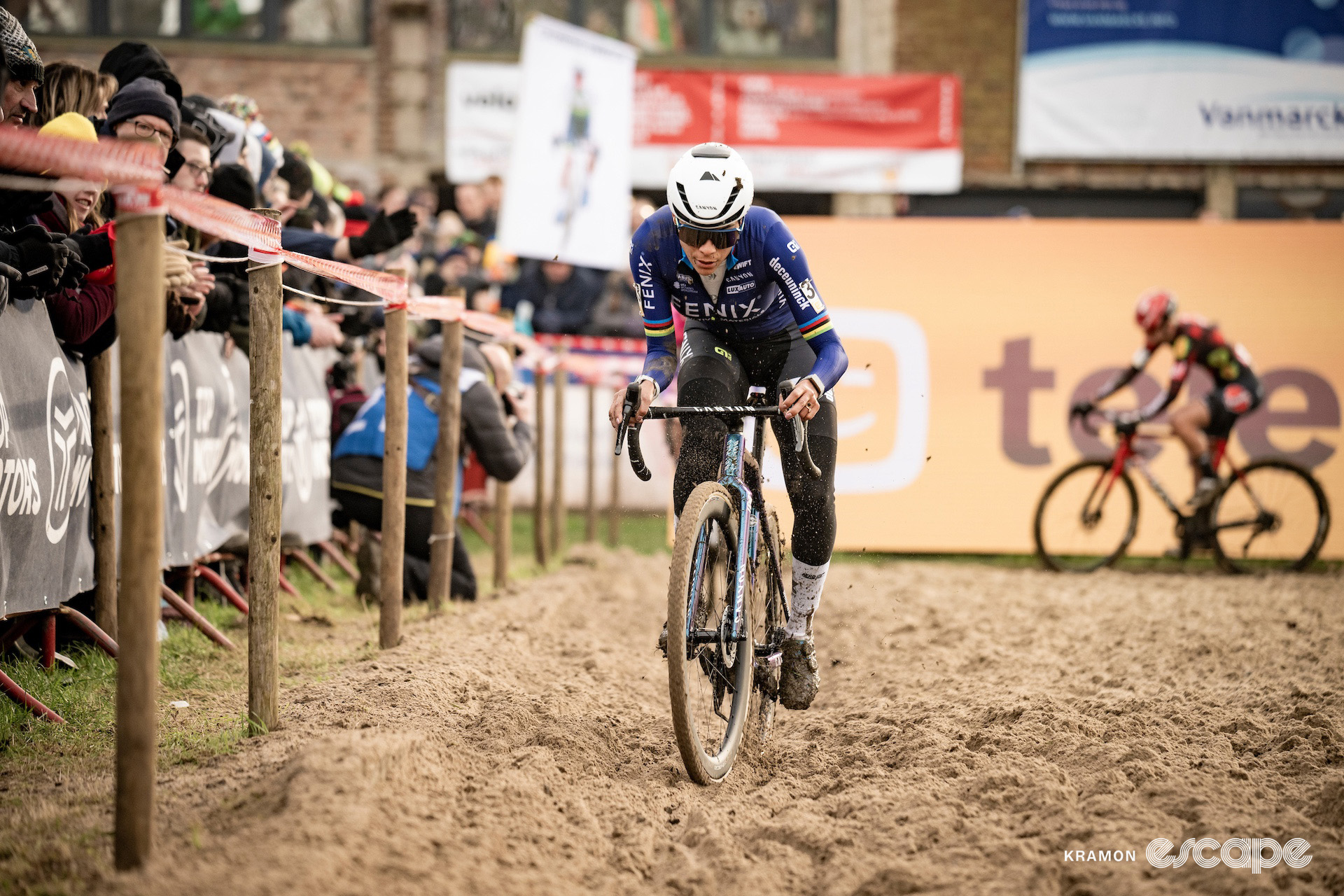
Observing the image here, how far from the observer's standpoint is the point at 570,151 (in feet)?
35.3

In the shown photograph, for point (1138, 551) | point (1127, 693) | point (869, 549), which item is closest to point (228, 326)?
point (1127, 693)

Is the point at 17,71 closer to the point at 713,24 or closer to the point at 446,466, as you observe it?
the point at 446,466

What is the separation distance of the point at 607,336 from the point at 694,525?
9.45 m

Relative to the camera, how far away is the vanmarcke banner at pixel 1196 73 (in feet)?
55.4

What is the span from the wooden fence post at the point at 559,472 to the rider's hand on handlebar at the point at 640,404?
5529mm

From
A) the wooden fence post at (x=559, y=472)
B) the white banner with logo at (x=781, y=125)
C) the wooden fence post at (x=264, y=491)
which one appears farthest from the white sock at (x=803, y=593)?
the white banner with logo at (x=781, y=125)

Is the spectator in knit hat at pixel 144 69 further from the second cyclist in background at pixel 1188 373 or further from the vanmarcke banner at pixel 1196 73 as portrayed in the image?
the vanmarcke banner at pixel 1196 73

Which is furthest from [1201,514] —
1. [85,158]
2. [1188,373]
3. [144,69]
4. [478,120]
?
[478,120]

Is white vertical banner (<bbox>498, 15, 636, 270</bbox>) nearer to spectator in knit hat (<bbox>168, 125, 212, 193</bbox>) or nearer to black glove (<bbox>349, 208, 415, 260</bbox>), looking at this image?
black glove (<bbox>349, 208, 415, 260</bbox>)

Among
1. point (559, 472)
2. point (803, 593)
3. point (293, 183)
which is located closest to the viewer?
point (803, 593)

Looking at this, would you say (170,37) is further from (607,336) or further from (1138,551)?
(1138,551)

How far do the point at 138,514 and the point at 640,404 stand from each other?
5.98ft

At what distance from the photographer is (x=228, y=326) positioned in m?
6.73

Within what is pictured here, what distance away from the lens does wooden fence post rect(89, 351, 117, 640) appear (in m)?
4.93
